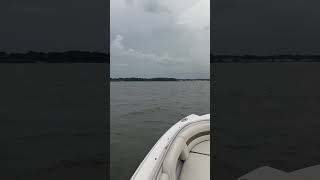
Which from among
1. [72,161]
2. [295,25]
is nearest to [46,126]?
[72,161]

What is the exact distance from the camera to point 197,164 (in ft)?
11.5

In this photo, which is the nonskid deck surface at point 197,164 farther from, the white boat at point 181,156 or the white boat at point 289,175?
the white boat at point 289,175

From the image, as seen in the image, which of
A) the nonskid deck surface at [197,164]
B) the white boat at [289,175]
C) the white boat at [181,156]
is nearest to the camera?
the white boat at [181,156]

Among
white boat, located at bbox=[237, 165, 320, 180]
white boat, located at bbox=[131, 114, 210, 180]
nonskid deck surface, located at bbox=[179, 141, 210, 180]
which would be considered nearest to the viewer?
white boat, located at bbox=[131, 114, 210, 180]

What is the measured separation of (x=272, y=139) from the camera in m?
7.10

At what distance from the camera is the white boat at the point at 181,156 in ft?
8.02

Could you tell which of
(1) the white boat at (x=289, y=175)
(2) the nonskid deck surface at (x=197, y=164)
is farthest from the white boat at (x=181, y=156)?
(1) the white boat at (x=289, y=175)

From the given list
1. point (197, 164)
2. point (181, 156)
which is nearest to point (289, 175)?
point (197, 164)

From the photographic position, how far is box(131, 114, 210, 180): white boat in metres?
2.45

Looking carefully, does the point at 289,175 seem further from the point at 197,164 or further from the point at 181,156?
the point at 181,156

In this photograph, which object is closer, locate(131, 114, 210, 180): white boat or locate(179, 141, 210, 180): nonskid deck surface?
locate(131, 114, 210, 180): white boat

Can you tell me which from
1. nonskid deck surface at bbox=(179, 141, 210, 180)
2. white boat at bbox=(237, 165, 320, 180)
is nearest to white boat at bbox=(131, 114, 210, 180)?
nonskid deck surface at bbox=(179, 141, 210, 180)

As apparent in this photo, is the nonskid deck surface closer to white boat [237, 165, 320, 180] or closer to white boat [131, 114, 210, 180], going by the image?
white boat [131, 114, 210, 180]

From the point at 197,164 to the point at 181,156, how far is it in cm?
20
